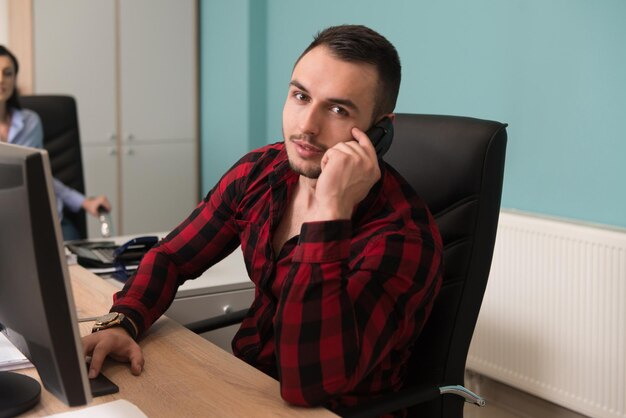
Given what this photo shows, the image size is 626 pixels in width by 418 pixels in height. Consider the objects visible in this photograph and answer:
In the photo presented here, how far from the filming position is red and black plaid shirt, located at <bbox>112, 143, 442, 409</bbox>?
1261mm

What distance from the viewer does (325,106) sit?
4.75 ft

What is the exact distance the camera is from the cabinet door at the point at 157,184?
14.4 ft

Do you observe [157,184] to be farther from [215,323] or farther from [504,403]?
[215,323]

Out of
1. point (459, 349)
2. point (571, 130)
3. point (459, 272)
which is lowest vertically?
point (459, 349)

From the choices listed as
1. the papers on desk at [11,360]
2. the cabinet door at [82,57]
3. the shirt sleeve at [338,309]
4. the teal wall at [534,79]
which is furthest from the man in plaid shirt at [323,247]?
the cabinet door at [82,57]

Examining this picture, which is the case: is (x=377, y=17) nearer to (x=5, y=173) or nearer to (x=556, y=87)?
(x=556, y=87)

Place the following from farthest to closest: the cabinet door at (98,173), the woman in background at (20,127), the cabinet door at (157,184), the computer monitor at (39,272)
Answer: the cabinet door at (157,184)
the cabinet door at (98,173)
the woman in background at (20,127)
the computer monitor at (39,272)

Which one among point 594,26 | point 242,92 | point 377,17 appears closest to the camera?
point 594,26

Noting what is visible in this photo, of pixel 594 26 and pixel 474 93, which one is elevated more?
pixel 594 26

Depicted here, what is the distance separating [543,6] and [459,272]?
4.64 feet

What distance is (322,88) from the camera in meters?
1.44

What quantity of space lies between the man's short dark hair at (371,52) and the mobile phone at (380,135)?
2 cm

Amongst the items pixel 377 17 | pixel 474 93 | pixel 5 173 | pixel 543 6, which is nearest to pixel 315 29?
pixel 377 17

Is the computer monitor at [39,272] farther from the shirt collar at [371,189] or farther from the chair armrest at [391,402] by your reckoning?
the shirt collar at [371,189]
